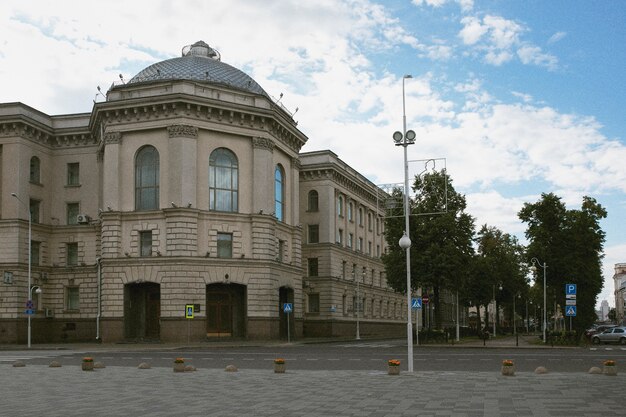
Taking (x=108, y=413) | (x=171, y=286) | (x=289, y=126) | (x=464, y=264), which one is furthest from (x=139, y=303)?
(x=108, y=413)

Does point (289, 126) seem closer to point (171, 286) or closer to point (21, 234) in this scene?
point (171, 286)

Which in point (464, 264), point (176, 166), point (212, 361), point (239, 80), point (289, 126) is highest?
point (239, 80)

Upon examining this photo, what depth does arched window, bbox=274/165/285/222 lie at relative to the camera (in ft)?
200

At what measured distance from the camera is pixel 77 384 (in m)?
20.5

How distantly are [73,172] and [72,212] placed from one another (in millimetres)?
3415

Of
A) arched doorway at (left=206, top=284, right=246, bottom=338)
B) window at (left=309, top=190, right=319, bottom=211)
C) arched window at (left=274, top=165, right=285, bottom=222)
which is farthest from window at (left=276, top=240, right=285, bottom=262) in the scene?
window at (left=309, top=190, right=319, bottom=211)

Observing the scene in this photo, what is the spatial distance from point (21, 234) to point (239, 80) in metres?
21.3

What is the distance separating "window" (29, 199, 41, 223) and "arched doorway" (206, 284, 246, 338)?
16925 mm

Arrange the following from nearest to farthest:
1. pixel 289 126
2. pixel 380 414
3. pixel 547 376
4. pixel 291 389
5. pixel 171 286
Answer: pixel 380 414 → pixel 291 389 → pixel 547 376 → pixel 171 286 → pixel 289 126

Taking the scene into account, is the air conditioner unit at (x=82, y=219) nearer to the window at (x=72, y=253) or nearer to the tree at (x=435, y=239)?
the window at (x=72, y=253)

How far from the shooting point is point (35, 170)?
61.1m

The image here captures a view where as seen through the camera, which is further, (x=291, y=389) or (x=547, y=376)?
(x=547, y=376)

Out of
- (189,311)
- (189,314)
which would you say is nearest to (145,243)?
(189,311)

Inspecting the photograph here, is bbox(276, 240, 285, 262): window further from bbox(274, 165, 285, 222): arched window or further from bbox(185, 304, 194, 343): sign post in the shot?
bbox(185, 304, 194, 343): sign post
